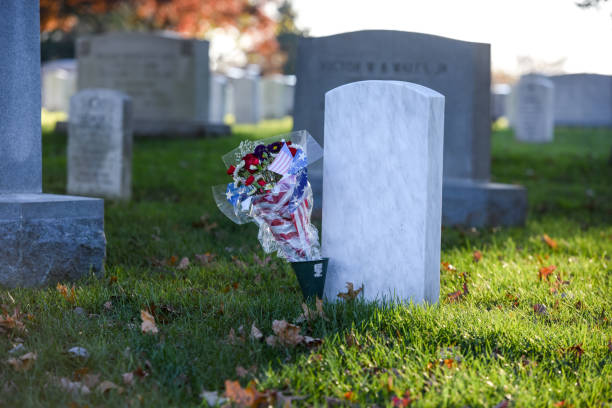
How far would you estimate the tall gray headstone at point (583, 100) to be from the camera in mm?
24656

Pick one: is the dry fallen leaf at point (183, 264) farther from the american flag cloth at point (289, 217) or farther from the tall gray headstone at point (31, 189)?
the american flag cloth at point (289, 217)

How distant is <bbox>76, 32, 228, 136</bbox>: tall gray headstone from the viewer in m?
13.5

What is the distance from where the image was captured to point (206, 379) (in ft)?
9.04

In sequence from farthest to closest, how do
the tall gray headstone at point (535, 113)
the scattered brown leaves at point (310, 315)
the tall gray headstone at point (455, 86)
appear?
the tall gray headstone at point (535, 113) → the tall gray headstone at point (455, 86) → the scattered brown leaves at point (310, 315)

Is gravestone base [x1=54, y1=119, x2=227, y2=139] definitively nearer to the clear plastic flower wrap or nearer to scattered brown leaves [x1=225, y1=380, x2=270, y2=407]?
the clear plastic flower wrap

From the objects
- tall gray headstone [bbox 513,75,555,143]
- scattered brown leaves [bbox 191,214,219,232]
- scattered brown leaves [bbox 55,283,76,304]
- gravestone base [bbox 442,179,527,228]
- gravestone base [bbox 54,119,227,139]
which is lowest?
scattered brown leaves [bbox 55,283,76,304]

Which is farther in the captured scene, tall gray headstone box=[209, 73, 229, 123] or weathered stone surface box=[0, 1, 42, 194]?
tall gray headstone box=[209, 73, 229, 123]

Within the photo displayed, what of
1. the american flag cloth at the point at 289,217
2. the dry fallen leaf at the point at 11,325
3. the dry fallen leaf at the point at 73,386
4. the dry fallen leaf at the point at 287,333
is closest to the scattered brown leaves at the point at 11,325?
the dry fallen leaf at the point at 11,325

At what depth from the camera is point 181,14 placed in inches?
803

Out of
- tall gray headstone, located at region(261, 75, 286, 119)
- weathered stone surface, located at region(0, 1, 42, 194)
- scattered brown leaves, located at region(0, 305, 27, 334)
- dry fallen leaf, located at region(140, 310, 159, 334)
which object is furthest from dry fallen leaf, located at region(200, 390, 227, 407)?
tall gray headstone, located at region(261, 75, 286, 119)

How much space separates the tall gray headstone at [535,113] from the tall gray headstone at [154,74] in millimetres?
8537

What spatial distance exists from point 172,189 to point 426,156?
5.32m

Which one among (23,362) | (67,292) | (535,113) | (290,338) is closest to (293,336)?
(290,338)

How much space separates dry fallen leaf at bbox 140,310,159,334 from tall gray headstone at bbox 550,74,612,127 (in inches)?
932
